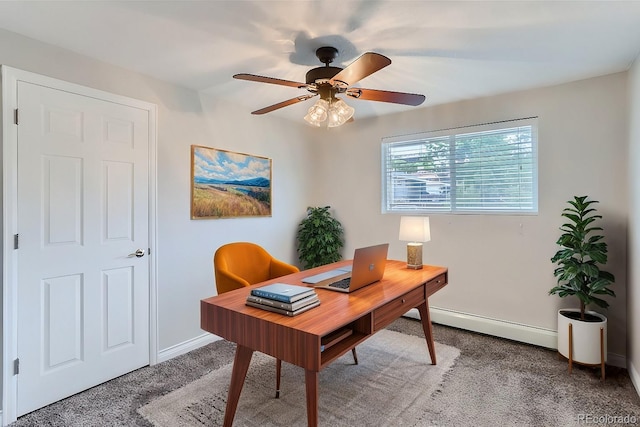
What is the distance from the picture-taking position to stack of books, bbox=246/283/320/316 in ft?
4.92

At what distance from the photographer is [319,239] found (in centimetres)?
→ 394

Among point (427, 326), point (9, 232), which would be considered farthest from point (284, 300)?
point (9, 232)

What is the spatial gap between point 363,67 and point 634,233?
7.59ft

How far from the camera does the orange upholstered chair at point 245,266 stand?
2.24 metres

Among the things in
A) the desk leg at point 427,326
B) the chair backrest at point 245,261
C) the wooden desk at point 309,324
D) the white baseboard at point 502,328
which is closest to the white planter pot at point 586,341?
the white baseboard at point 502,328

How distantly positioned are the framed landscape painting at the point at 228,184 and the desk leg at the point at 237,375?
166 cm

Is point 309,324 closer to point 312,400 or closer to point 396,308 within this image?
point 312,400

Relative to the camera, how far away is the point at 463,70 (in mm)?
2592

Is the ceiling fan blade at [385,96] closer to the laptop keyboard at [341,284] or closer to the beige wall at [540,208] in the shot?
the laptop keyboard at [341,284]

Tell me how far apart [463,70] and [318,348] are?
2400mm

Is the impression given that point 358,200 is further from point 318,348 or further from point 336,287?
point 318,348

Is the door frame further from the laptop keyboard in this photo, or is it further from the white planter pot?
the white planter pot

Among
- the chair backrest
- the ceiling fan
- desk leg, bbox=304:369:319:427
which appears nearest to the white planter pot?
the ceiling fan

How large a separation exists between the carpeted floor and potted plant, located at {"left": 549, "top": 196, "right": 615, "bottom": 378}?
0.18m
